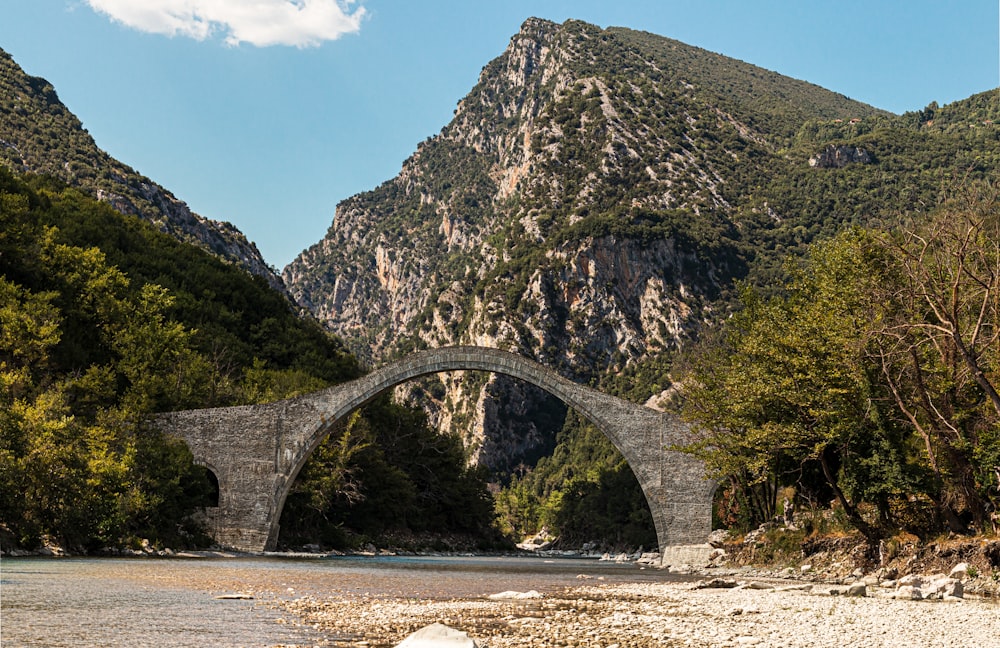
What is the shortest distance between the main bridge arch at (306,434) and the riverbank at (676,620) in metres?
16.3

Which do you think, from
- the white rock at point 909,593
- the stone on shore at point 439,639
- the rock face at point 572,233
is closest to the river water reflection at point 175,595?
the stone on shore at point 439,639

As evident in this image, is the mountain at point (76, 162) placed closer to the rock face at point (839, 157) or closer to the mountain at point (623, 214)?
the mountain at point (623, 214)

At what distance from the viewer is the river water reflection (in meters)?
9.54

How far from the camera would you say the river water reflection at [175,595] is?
31.3ft

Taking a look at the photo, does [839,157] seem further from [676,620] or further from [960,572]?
[676,620]

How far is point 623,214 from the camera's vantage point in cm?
11556

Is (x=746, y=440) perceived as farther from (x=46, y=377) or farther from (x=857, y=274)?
(x=46, y=377)

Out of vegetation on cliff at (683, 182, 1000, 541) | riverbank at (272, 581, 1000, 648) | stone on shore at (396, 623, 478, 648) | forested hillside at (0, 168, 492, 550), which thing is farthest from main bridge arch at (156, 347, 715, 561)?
stone on shore at (396, 623, 478, 648)

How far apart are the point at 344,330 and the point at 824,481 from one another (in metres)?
162

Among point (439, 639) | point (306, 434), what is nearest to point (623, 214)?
point (306, 434)

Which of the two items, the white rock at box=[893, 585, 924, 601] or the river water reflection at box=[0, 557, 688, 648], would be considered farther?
the white rock at box=[893, 585, 924, 601]

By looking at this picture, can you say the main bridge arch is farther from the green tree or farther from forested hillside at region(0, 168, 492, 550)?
the green tree

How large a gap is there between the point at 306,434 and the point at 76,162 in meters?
64.3

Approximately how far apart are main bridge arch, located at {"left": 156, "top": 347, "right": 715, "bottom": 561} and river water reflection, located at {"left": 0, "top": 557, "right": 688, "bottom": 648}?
957 centimetres
